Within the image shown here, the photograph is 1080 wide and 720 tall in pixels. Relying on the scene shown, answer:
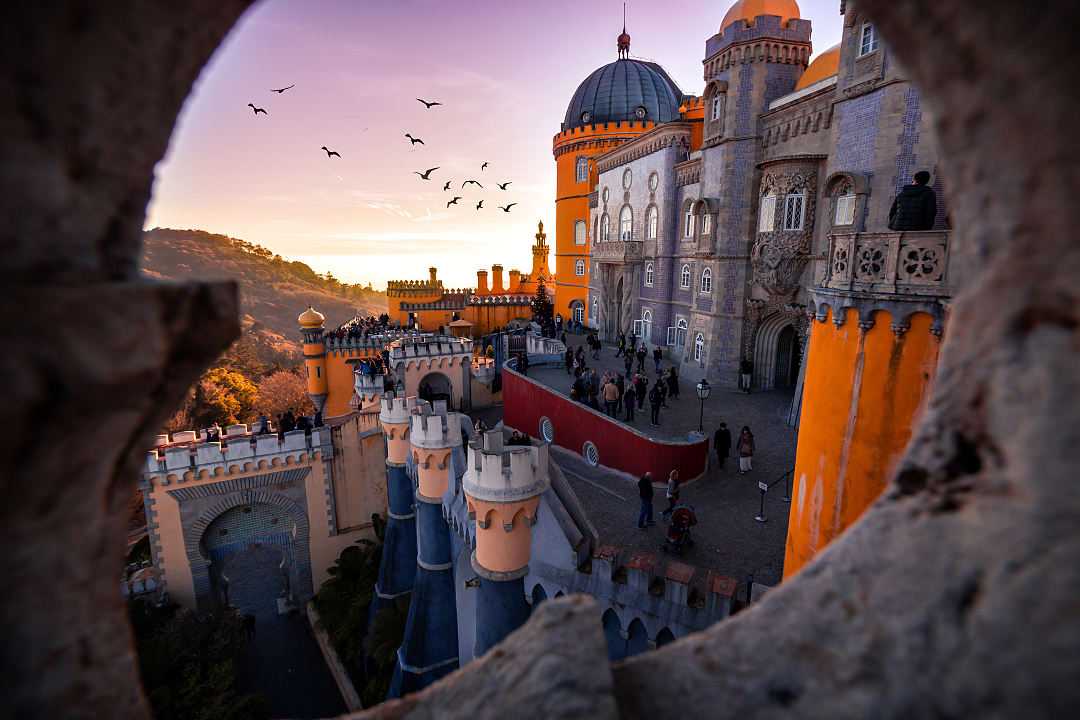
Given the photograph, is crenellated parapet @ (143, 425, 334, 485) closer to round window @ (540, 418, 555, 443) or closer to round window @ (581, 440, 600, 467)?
round window @ (540, 418, 555, 443)

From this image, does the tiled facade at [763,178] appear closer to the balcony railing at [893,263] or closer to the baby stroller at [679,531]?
the balcony railing at [893,263]

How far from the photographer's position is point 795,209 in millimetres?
14570

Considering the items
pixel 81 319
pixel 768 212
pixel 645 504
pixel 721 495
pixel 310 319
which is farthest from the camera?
pixel 310 319

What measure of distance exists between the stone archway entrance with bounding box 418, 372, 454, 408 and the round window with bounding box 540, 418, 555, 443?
265 inches

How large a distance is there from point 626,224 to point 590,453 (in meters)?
15.3

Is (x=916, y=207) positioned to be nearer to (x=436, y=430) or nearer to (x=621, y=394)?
(x=436, y=430)

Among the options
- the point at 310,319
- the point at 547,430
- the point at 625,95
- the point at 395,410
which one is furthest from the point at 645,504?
the point at 625,95

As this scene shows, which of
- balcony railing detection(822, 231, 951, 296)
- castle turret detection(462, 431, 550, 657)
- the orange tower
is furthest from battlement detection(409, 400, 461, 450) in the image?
the orange tower

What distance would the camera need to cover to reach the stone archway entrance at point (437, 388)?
20672mm

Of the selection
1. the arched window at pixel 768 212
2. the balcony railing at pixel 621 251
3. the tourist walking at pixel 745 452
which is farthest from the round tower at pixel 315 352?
the tourist walking at pixel 745 452

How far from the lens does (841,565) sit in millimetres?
1626

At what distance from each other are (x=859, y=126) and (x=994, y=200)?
11157 mm

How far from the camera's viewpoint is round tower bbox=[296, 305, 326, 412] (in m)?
23.7

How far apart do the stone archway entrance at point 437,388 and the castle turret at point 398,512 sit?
6779 millimetres
